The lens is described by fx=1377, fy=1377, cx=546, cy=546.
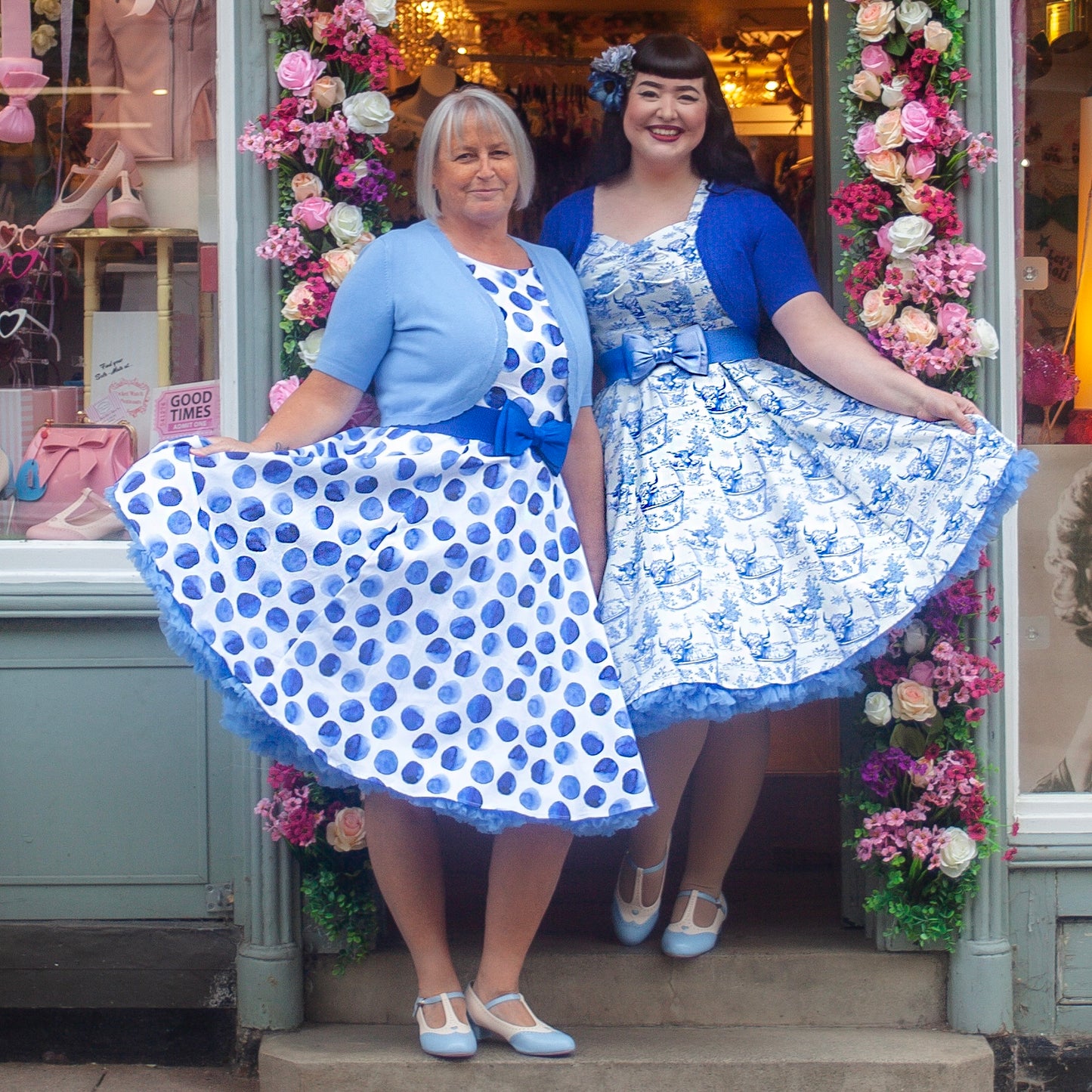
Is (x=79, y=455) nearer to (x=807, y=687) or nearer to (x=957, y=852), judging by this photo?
(x=807, y=687)

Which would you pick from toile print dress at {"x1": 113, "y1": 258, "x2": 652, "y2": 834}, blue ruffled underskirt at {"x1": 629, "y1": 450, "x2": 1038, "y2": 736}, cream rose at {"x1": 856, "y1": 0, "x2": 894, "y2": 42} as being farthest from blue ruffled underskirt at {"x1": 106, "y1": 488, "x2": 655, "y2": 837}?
cream rose at {"x1": 856, "y1": 0, "x2": 894, "y2": 42}

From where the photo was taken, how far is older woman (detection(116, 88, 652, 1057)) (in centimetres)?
266

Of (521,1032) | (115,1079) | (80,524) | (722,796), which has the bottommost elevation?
(115,1079)

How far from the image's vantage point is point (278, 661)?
264 cm

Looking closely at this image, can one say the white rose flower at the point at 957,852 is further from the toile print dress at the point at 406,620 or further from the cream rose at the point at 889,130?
the cream rose at the point at 889,130

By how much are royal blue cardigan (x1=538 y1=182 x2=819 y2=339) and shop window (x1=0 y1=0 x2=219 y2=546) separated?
131cm

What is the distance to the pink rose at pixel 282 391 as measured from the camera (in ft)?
10.1

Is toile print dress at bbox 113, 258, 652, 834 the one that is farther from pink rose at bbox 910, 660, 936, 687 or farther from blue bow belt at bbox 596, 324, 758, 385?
pink rose at bbox 910, 660, 936, 687

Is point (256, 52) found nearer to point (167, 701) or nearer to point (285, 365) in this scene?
point (285, 365)

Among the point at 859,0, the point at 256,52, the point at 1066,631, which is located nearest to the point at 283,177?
the point at 256,52

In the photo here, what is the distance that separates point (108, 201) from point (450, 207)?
3.95ft

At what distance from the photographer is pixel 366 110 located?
3033 mm

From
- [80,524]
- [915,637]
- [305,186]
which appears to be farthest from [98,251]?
[915,637]

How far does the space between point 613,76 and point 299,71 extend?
72 cm
